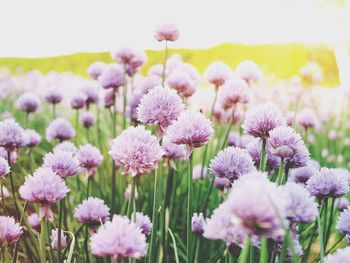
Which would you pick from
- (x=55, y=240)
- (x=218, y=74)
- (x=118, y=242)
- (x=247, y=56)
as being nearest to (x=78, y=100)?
(x=218, y=74)

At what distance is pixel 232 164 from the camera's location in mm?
1073

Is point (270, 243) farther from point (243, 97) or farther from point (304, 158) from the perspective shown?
point (243, 97)

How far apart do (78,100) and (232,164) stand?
1.58 meters

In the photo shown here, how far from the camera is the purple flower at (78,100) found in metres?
2.50

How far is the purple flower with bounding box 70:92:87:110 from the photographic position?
250 cm

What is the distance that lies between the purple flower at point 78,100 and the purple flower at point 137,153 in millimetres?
1588

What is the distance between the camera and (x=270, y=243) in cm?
94

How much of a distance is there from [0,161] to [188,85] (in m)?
0.94

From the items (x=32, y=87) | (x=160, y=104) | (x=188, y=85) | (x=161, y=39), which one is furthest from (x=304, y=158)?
(x=32, y=87)

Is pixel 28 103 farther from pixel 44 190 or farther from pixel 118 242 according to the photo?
pixel 118 242

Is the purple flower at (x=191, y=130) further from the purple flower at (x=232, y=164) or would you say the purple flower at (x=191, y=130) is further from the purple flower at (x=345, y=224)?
the purple flower at (x=345, y=224)

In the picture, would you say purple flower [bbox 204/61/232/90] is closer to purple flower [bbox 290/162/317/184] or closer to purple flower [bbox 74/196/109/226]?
purple flower [bbox 290/162/317/184]

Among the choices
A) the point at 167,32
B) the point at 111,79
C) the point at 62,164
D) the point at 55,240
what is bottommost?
the point at 55,240

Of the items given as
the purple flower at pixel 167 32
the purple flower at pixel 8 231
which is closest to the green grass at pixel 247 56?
the purple flower at pixel 167 32
